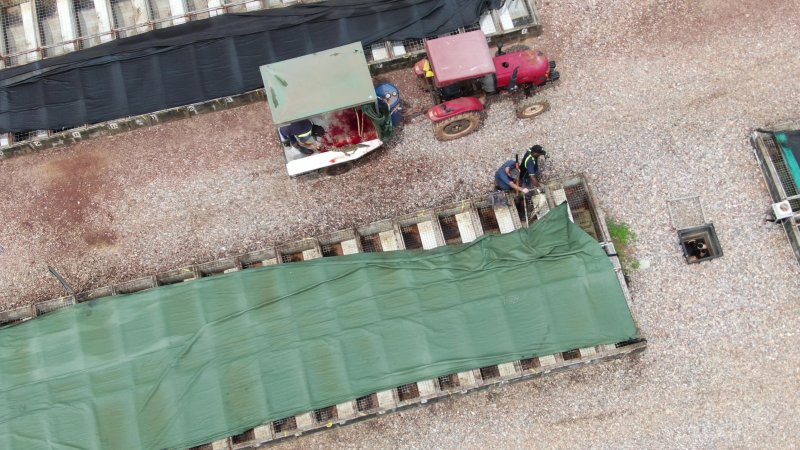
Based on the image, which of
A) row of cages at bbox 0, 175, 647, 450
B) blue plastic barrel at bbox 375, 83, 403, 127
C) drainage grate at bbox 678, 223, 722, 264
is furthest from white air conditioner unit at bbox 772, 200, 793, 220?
blue plastic barrel at bbox 375, 83, 403, 127

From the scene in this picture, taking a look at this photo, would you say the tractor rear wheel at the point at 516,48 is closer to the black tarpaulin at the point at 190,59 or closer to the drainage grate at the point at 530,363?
the black tarpaulin at the point at 190,59

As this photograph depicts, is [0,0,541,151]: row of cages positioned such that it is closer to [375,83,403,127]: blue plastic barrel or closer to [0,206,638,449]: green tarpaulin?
[375,83,403,127]: blue plastic barrel

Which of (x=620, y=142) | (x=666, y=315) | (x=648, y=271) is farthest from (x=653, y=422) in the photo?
(x=620, y=142)

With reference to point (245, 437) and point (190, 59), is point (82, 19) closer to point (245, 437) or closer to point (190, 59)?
point (190, 59)

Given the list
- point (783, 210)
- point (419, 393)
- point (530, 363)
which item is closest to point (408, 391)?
point (419, 393)

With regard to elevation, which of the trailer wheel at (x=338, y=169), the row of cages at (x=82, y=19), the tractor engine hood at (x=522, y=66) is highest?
the row of cages at (x=82, y=19)

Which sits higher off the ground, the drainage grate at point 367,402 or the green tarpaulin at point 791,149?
the green tarpaulin at point 791,149

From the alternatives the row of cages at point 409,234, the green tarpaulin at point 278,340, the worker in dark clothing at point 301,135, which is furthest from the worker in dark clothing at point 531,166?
the worker in dark clothing at point 301,135
